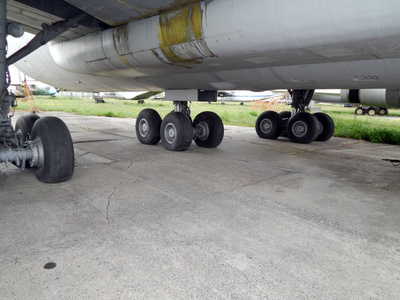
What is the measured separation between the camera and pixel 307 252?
7.40 ft

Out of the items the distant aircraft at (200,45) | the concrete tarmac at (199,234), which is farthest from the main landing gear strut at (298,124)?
the concrete tarmac at (199,234)

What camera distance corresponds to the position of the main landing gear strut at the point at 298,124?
8.16 m

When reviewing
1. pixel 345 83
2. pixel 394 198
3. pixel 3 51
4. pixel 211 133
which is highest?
pixel 3 51

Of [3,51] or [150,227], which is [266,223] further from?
[3,51]

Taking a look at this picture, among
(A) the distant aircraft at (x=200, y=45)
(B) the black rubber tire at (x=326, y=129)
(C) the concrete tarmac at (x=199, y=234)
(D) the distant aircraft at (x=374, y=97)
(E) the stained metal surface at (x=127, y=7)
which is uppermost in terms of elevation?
(E) the stained metal surface at (x=127, y=7)

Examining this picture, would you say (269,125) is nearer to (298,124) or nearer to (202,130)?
(298,124)

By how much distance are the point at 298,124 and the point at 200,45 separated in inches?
229

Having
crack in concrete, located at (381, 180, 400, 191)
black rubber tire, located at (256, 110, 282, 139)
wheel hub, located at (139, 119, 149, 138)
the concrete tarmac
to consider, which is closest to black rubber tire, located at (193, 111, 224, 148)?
wheel hub, located at (139, 119, 149, 138)

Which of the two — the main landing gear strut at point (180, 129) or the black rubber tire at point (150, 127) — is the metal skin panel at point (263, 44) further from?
the black rubber tire at point (150, 127)

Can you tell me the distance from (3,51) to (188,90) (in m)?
3.57

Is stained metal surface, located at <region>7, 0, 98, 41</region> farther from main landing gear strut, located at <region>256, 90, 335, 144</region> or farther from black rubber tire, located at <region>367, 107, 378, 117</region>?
black rubber tire, located at <region>367, 107, 378, 117</region>

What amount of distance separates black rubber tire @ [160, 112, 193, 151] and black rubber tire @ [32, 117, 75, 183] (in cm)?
259

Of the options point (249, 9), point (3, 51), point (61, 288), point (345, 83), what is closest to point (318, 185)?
point (345, 83)

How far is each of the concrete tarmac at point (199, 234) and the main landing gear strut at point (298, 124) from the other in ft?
11.4
